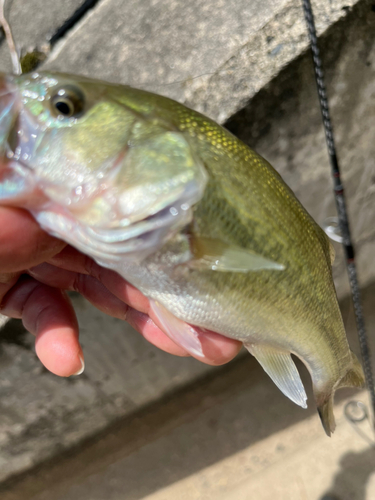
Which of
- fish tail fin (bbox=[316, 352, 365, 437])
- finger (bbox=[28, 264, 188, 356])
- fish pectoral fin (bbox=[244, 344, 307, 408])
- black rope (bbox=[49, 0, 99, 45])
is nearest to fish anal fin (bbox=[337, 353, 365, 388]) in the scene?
fish tail fin (bbox=[316, 352, 365, 437])

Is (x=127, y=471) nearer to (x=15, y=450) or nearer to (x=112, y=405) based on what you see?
(x=112, y=405)

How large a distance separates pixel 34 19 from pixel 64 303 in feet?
6.07

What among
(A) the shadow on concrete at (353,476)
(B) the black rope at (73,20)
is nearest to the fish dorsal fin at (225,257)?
(B) the black rope at (73,20)

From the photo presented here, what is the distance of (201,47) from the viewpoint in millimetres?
1480

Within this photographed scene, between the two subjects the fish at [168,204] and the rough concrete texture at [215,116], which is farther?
the rough concrete texture at [215,116]

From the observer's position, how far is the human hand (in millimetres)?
1082

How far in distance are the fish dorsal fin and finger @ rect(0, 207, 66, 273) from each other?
37cm

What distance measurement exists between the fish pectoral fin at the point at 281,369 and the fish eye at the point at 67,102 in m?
0.83

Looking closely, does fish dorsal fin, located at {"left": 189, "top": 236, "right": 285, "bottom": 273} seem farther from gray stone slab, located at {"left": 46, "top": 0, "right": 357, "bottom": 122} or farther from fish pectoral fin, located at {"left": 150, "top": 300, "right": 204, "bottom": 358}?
gray stone slab, located at {"left": 46, "top": 0, "right": 357, "bottom": 122}

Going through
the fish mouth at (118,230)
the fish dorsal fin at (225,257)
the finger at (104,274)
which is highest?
the fish mouth at (118,230)

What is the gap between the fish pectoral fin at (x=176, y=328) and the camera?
96 centimetres

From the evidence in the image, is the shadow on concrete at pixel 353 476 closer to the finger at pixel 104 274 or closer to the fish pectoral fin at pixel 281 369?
the fish pectoral fin at pixel 281 369

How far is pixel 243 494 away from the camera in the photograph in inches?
85.4

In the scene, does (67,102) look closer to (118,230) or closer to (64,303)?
(118,230)
